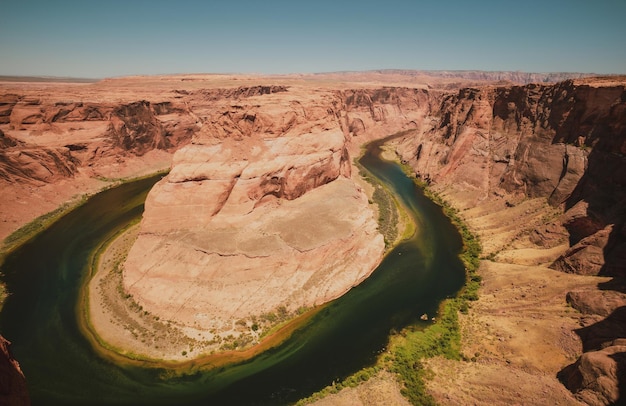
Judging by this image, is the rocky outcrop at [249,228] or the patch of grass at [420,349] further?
the rocky outcrop at [249,228]

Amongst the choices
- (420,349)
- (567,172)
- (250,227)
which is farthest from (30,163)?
(567,172)

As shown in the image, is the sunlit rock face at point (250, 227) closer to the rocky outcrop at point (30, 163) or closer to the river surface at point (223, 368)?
the river surface at point (223, 368)

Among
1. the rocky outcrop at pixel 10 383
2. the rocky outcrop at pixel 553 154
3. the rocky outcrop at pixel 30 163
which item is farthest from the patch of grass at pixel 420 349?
the rocky outcrop at pixel 30 163

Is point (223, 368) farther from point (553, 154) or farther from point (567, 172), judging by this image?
point (553, 154)

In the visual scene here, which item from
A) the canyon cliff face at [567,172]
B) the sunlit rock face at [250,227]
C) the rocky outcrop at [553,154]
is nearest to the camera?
the canyon cliff face at [567,172]

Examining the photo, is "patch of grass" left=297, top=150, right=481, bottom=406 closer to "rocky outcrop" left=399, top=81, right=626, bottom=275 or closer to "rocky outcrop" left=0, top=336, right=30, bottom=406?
"rocky outcrop" left=399, top=81, right=626, bottom=275

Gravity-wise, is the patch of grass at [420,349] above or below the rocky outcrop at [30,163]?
below
